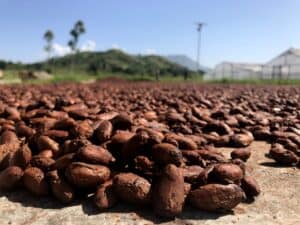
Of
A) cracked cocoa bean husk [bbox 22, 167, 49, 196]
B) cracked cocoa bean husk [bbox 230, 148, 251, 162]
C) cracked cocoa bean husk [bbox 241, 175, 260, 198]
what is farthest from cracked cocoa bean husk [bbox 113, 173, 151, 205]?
cracked cocoa bean husk [bbox 230, 148, 251, 162]

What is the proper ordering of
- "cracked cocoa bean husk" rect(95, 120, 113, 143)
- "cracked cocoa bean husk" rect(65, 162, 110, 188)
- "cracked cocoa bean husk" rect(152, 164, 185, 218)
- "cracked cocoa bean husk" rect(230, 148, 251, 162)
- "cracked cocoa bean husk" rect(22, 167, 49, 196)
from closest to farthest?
1. "cracked cocoa bean husk" rect(152, 164, 185, 218)
2. "cracked cocoa bean husk" rect(65, 162, 110, 188)
3. "cracked cocoa bean husk" rect(22, 167, 49, 196)
4. "cracked cocoa bean husk" rect(95, 120, 113, 143)
5. "cracked cocoa bean husk" rect(230, 148, 251, 162)

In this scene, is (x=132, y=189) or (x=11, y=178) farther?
(x=11, y=178)

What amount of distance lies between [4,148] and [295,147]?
7.62 ft

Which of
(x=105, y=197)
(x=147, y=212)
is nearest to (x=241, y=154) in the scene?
(x=147, y=212)

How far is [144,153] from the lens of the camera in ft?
8.36

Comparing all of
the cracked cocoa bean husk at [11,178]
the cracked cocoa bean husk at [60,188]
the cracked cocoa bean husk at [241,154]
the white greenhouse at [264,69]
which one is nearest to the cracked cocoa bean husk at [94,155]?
the cracked cocoa bean husk at [60,188]

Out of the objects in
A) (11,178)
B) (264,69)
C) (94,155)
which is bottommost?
(11,178)

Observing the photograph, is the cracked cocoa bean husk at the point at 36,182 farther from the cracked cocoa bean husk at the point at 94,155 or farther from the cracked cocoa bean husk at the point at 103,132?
the cracked cocoa bean husk at the point at 103,132

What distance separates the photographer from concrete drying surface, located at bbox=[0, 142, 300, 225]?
2.16 metres

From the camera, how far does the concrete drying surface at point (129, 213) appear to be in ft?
7.08

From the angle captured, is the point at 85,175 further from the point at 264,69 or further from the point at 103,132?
the point at 264,69

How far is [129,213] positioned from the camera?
2227 mm

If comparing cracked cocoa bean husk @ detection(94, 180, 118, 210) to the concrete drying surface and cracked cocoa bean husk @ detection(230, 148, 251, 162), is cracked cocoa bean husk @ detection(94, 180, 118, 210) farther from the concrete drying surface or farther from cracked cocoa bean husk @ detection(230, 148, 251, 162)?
cracked cocoa bean husk @ detection(230, 148, 251, 162)

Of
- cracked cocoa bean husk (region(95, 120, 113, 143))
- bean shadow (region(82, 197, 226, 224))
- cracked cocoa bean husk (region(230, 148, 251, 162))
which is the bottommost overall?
bean shadow (region(82, 197, 226, 224))
